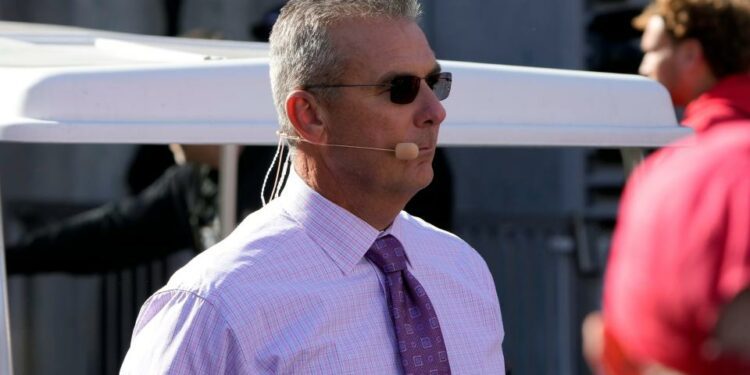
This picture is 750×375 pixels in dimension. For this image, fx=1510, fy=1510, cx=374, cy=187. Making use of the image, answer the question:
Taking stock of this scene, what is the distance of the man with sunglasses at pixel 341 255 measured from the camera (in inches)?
90.8

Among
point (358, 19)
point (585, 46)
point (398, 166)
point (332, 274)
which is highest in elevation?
point (358, 19)

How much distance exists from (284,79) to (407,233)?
1.12 feet

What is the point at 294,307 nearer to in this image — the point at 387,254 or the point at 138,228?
the point at 387,254

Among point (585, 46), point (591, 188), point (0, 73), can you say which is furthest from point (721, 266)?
point (585, 46)

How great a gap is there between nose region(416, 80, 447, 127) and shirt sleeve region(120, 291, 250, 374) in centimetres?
51

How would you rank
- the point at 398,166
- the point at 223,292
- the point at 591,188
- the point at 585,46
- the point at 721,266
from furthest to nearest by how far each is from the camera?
the point at 585,46 → the point at 591,188 → the point at 398,166 → the point at 223,292 → the point at 721,266

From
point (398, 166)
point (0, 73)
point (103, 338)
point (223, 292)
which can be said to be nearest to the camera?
point (223, 292)

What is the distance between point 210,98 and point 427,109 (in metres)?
0.92

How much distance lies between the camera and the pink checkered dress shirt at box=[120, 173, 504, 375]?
2.29 m

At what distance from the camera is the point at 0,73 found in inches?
133

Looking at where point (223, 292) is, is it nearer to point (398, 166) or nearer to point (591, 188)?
point (398, 166)

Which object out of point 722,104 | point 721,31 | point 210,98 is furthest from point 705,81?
point 210,98

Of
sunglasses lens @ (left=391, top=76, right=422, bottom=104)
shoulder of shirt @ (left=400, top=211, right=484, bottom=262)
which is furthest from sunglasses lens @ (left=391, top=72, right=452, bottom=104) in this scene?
shoulder of shirt @ (left=400, top=211, right=484, bottom=262)

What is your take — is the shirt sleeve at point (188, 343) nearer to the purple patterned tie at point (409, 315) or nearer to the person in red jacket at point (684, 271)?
the purple patterned tie at point (409, 315)
